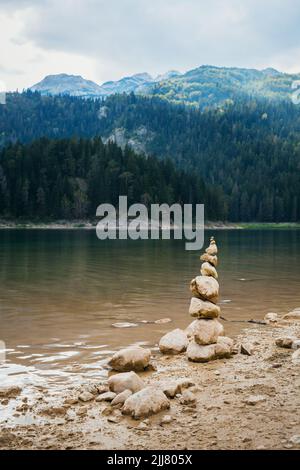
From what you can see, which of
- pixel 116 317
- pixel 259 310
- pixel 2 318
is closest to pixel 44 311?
pixel 2 318

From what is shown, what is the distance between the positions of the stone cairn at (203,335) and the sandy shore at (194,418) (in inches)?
53.8

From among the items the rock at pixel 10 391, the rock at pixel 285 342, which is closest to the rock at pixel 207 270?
the rock at pixel 285 342

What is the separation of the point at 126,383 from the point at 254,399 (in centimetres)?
290

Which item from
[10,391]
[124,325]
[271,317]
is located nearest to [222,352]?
[124,325]

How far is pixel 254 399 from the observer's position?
10.0 m

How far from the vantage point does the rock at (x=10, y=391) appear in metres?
11.1

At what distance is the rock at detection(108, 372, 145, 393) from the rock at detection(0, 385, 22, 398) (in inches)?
84.5

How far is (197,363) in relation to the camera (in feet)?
46.3

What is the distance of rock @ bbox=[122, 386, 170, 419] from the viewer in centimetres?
955

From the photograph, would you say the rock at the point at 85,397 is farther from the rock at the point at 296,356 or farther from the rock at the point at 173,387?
the rock at the point at 296,356

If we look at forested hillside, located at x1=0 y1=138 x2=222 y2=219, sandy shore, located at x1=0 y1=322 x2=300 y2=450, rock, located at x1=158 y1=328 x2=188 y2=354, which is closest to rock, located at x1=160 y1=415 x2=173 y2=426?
sandy shore, located at x1=0 y1=322 x2=300 y2=450

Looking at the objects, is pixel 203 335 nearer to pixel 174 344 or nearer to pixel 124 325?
pixel 174 344
